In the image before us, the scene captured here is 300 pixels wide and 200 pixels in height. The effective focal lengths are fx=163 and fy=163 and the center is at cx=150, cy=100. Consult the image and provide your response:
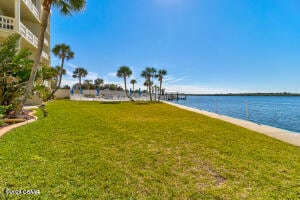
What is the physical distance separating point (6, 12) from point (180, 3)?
580 inches

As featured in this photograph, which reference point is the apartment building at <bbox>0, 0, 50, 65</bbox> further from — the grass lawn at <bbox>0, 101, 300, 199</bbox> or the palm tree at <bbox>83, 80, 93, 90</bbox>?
the palm tree at <bbox>83, 80, 93, 90</bbox>

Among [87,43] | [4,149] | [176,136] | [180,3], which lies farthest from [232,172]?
[87,43]

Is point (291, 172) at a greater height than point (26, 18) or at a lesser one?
lesser

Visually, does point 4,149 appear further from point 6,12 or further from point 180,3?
point 6,12

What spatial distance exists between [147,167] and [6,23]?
14290 millimetres

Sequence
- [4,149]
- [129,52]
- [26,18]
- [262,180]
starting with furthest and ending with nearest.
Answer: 1. [129,52]
2. [26,18]
3. [4,149]
4. [262,180]

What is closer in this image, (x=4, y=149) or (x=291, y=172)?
(x=291, y=172)

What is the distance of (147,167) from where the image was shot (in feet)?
10.7

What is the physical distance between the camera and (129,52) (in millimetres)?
26031

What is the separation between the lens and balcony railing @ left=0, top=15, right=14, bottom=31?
1105cm

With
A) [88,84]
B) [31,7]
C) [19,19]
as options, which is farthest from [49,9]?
[88,84]

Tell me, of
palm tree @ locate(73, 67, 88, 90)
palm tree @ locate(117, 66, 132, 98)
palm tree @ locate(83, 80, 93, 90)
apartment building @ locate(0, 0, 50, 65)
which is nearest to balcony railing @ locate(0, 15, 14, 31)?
→ apartment building @ locate(0, 0, 50, 65)

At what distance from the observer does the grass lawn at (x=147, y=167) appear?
8.00 ft

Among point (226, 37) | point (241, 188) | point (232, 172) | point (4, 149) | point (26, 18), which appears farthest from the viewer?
point (226, 37)
